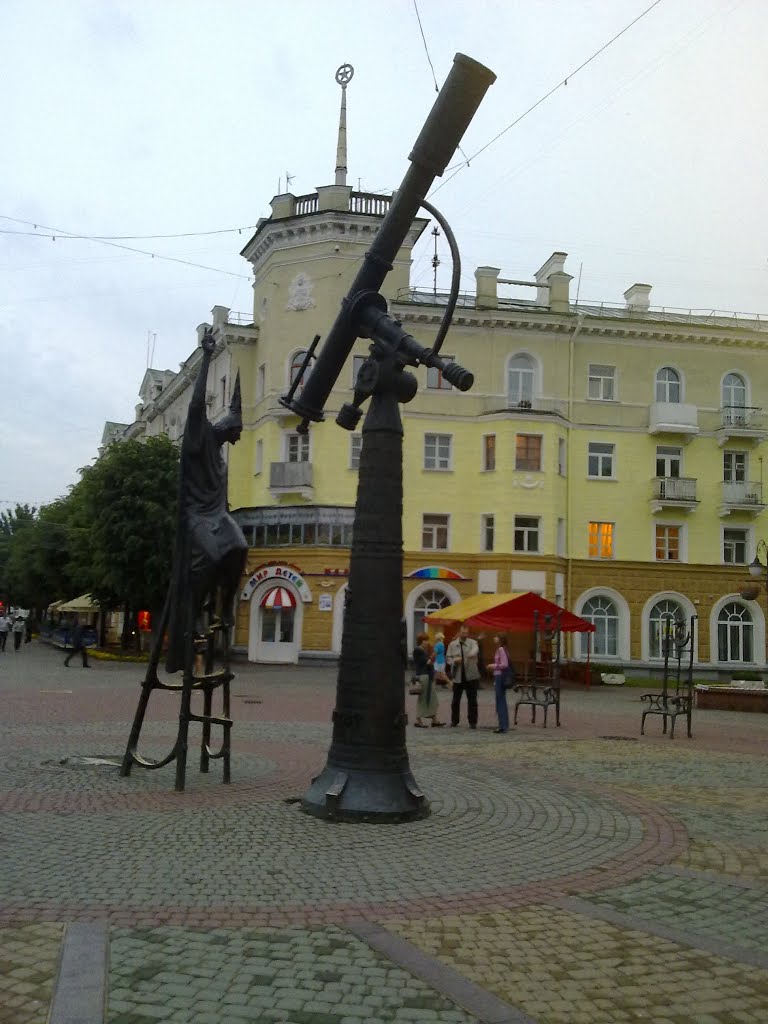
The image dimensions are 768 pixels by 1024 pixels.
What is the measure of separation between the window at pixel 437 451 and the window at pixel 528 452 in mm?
2733

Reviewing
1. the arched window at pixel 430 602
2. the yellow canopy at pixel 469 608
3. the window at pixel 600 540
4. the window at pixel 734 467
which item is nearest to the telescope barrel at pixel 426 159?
the yellow canopy at pixel 469 608

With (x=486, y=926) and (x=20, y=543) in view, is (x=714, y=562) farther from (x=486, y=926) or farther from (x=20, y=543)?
(x=20, y=543)

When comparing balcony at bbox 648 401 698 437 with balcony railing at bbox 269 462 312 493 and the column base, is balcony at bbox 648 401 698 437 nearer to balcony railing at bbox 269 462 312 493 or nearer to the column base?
balcony railing at bbox 269 462 312 493

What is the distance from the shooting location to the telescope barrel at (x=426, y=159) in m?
8.55

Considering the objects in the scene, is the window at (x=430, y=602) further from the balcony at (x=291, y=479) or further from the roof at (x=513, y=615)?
the roof at (x=513, y=615)

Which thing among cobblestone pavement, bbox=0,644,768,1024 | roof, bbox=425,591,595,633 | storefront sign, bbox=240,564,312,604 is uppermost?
storefront sign, bbox=240,564,312,604

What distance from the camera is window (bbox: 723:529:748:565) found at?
132 ft

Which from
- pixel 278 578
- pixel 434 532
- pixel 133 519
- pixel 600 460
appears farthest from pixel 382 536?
pixel 600 460

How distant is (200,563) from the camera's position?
10.2 m

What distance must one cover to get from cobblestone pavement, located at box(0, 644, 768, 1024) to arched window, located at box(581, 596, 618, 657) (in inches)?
1042

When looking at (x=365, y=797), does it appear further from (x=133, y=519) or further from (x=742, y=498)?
(x=742, y=498)

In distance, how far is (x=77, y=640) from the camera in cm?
3478

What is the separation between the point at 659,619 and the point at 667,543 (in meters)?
3.12

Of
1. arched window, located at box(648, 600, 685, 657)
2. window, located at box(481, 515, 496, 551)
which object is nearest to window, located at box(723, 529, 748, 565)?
arched window, located at box(648, 600, 685, 657)
